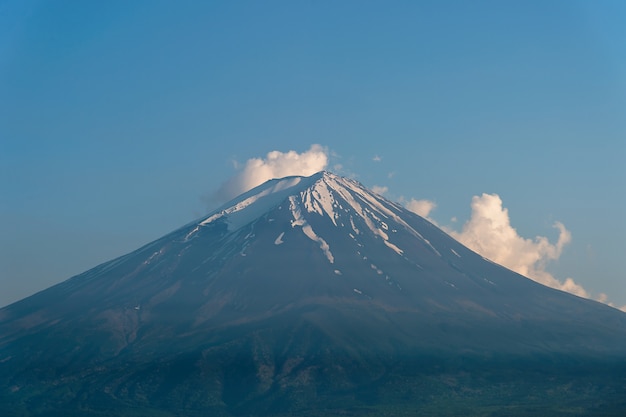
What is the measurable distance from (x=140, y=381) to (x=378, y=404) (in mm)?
45749

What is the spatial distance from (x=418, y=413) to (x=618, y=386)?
134 ft

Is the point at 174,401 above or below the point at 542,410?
above

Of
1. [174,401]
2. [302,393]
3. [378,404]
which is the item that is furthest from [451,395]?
[174,401]

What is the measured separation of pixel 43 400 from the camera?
637 ft

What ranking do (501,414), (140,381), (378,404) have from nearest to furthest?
(501,414) → (378,404) → (140,381)

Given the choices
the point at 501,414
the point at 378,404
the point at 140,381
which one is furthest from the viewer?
the point at 140,381

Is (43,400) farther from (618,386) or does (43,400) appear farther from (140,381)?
(618,386)

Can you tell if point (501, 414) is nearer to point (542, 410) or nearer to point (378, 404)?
point (542, 410)

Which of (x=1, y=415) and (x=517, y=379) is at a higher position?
(x=1, y=415)

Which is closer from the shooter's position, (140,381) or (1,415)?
(1,415)

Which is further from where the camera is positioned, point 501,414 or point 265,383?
point 265,383

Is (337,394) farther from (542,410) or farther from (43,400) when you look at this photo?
(43,400)

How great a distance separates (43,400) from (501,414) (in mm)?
81848

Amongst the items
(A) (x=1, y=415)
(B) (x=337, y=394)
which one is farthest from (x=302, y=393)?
(A) (x=1, y=415)
